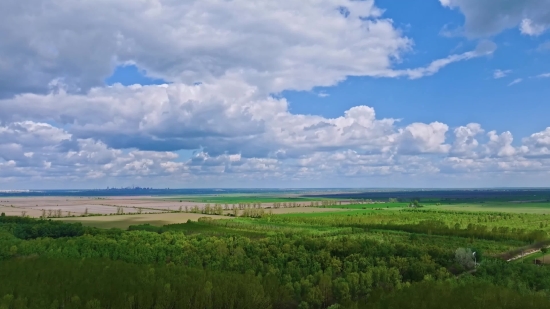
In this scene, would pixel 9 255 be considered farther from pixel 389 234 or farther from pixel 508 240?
pixel 508 240

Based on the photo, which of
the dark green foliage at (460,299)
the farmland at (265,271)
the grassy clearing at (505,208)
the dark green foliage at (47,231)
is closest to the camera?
the dark green foliage at (460,299)

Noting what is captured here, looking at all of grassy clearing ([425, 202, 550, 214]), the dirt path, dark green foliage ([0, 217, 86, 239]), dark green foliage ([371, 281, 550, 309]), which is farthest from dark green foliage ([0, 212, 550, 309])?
grassy clearing ([425, 202, 550, 214])

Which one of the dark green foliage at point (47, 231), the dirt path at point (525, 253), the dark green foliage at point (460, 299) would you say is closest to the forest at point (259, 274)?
the dark green foliage at point (460, 299)

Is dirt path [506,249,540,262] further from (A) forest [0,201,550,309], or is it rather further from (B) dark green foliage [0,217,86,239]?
(B) dark green foliage [0,217,86,239]

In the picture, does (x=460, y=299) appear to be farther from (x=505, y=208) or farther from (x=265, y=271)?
(x=505, y=208)

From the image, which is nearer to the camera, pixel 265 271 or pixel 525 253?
pixel 265 271

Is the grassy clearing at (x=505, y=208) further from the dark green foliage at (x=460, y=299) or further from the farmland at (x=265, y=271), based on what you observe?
the dark green foliage at (x=460, y=299)

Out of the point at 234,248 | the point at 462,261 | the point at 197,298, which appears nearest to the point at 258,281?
the point at 197,298

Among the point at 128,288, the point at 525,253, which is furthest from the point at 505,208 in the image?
→ the point at 128,288
